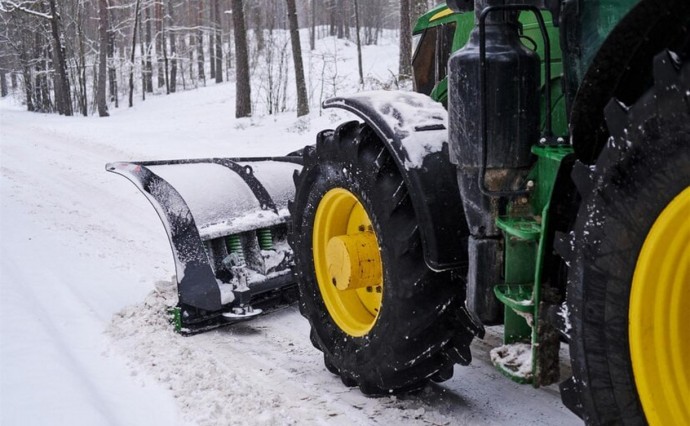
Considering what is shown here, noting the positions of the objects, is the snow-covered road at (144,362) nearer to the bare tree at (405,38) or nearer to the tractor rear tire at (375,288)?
the tractor rear tire at (375,288)

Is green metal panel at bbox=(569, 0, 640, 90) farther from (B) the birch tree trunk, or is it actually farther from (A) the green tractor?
(B) the birch tree trunk

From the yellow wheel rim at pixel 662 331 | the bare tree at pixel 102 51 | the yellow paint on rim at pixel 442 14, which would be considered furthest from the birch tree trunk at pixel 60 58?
the yellow wheel rim at pixel 662 331

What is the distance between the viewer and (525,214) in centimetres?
226

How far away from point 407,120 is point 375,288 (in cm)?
97

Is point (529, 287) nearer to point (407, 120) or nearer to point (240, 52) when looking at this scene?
point (407, 120)

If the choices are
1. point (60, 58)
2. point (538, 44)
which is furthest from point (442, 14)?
point (60, 58)

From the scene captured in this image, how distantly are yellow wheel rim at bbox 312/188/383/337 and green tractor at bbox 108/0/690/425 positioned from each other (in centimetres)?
1

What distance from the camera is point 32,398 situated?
10.2 feet

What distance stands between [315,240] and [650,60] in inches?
79.7

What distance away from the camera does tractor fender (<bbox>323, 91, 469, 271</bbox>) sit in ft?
8.16

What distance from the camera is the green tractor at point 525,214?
5.14 ft

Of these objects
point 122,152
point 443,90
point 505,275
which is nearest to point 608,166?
point 505,275

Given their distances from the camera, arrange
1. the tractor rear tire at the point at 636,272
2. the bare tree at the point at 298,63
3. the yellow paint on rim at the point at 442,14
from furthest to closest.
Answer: the bare tree at the point at 298,63 < the yellow paint on rim at the point at 442,14 < the tractor rear tire at the point at 636,272

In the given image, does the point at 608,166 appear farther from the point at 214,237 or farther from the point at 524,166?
the point at 214,237
